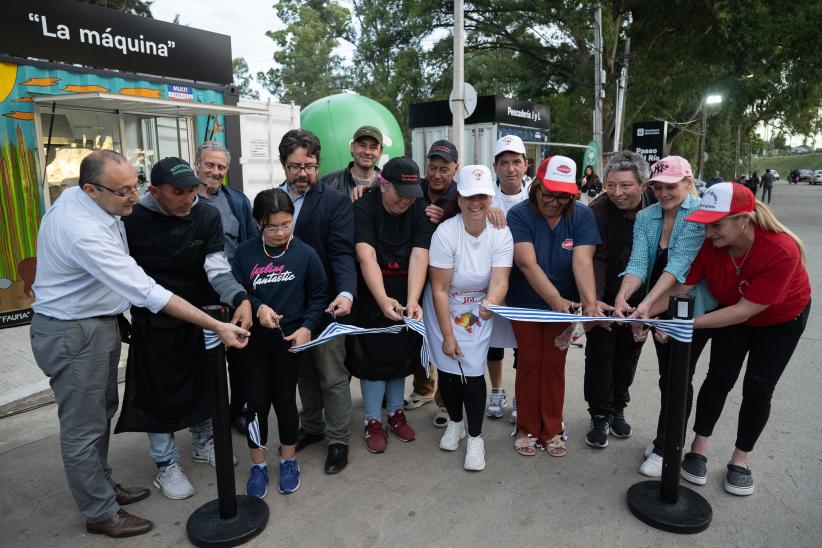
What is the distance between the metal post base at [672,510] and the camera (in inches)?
113

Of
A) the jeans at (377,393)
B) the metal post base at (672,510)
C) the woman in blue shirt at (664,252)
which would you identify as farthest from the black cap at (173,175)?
the metal post base at (672,510)

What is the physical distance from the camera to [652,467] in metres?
3.42

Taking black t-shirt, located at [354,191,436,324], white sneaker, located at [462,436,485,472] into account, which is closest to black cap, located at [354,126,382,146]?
black t-shirt, located at [354,191,436,324]

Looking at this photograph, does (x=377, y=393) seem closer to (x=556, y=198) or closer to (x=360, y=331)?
(x=360, y=331)

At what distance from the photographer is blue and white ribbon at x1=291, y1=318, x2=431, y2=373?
11.0 ft

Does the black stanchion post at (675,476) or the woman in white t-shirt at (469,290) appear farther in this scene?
the woman in white t-shirt at (469,290)

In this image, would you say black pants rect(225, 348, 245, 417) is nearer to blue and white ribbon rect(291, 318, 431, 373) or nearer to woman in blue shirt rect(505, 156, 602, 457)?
blue and white ribbon rect(291, 318, 431, 373)

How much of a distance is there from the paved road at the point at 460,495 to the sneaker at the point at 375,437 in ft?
0.22

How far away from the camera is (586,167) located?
17.8m

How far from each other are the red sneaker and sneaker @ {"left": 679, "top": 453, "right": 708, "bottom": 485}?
174 centimetres

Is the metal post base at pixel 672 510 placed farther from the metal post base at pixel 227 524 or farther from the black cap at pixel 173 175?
the black cap at pixel 173 175

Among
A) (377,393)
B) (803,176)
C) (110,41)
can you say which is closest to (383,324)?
(377,393)

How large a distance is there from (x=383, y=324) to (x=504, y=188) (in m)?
1.42

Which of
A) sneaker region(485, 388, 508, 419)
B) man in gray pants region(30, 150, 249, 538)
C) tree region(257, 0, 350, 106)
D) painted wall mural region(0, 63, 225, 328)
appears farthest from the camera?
tree region(257, 0, 350, 106)
